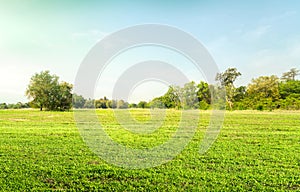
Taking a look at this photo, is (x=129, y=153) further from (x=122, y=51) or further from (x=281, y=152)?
(x=281, y=152)

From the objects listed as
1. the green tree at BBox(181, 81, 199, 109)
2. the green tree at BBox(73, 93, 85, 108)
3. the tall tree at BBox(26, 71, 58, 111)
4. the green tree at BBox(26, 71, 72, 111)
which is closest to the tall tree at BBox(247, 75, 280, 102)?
the green tree at BBox(181, 81, 199, 109)

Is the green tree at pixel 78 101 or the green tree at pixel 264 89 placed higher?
the green tree at pixel 264 89

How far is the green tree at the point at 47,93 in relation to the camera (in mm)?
40781

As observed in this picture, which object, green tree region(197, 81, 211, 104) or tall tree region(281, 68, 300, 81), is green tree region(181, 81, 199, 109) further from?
tall tree region(281, 68, 300, 81)

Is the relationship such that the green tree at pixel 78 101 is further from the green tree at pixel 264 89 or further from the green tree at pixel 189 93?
the green tree at pixel 264 89

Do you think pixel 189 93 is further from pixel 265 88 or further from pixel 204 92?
pixel 265 88

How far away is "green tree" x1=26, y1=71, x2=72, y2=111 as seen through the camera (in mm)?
40781

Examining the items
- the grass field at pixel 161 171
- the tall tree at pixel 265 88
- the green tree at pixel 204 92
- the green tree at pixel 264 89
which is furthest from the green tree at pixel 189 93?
the tall tree at pixel 265 88

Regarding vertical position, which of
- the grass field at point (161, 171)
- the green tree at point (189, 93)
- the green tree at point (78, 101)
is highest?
the green tree at point (189, 93)

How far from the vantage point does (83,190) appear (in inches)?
180

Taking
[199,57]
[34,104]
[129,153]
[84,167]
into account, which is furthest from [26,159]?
[34,104]

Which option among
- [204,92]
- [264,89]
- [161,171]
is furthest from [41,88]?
[161,171]

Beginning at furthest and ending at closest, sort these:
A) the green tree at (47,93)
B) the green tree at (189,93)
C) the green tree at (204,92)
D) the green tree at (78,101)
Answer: the green tree at (47,93), the green tree at (204,92), the green tree at (189,93), the green tree at (78,101)

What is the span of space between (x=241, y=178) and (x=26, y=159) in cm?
521
